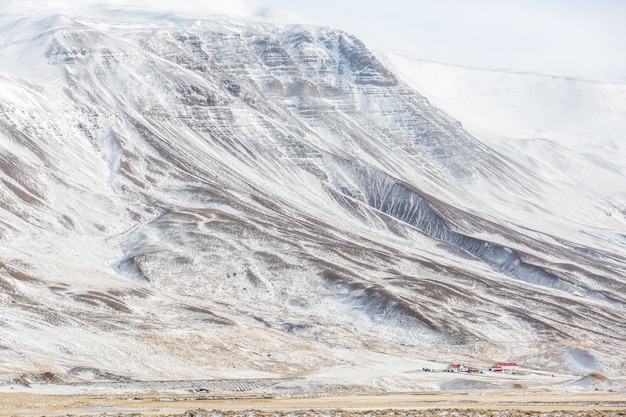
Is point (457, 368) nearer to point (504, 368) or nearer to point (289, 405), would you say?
point (504, 368)

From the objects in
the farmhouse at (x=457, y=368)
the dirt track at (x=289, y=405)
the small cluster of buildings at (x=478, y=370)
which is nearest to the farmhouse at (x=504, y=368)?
the small cluster of buildings at (x=478, y=370)

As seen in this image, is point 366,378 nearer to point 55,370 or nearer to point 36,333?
point 55,370

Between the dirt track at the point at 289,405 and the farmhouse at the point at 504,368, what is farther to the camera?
the farmhouse at the point at 504,368

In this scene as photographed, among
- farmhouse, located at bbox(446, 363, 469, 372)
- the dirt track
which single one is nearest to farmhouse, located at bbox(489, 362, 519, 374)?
farmhouse, located at bbox(446, 363, 469, 372)

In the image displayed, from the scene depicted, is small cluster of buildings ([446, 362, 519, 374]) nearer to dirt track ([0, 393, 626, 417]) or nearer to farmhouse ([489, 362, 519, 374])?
farmhouse ([489, 362, 519, 374])

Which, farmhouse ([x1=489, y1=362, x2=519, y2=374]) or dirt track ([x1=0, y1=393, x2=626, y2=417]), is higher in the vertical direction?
dirt track ([x1=0, y1=393, x2=626, y2=417])

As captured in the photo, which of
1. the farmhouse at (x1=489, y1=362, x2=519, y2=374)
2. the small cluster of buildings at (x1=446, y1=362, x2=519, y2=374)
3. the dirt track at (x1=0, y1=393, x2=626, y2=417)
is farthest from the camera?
the farmhouse at (x1=489, y1=362, x2=519, y2=374)

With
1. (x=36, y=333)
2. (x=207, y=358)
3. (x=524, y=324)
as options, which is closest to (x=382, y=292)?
(x=524, y=324)

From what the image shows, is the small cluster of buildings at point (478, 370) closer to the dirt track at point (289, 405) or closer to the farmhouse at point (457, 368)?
the farmhouse at point (457, 368)

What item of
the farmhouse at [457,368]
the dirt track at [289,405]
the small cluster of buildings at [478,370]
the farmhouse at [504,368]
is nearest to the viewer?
the dirt track at [289,405]
